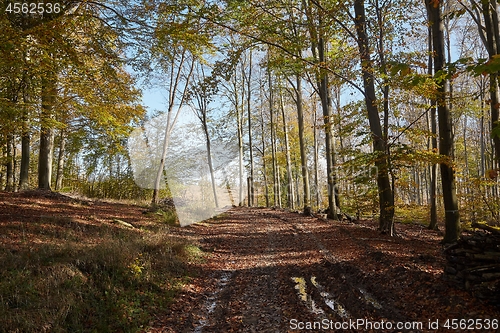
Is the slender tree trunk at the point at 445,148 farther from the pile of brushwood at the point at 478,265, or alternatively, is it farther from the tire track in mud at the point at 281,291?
the pile of brushwood at the point at 478,265

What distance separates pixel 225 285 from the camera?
7031 millimetres

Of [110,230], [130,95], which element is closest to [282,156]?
[130,95]

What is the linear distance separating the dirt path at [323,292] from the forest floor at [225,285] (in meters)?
0.02

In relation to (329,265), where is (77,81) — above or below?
above

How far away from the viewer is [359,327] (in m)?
4.48

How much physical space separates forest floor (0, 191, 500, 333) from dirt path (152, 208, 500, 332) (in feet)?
0.07

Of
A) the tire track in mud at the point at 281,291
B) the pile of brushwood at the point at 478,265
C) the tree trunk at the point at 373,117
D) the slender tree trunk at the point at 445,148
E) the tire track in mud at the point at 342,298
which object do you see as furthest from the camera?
the tree trunk at the point at 373,117

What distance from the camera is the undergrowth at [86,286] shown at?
4.45 metres

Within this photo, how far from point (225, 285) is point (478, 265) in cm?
477

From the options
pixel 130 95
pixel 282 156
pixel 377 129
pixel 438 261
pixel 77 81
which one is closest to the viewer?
pixel 438 261

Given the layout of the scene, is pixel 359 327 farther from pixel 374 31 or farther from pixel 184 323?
pixel 374 31

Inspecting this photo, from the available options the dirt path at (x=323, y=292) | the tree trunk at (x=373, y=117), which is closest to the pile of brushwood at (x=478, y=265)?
the dirt path at (x=323, y=292)

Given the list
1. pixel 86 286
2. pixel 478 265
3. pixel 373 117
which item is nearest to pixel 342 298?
pixel 478 265

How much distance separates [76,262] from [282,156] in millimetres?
28118
